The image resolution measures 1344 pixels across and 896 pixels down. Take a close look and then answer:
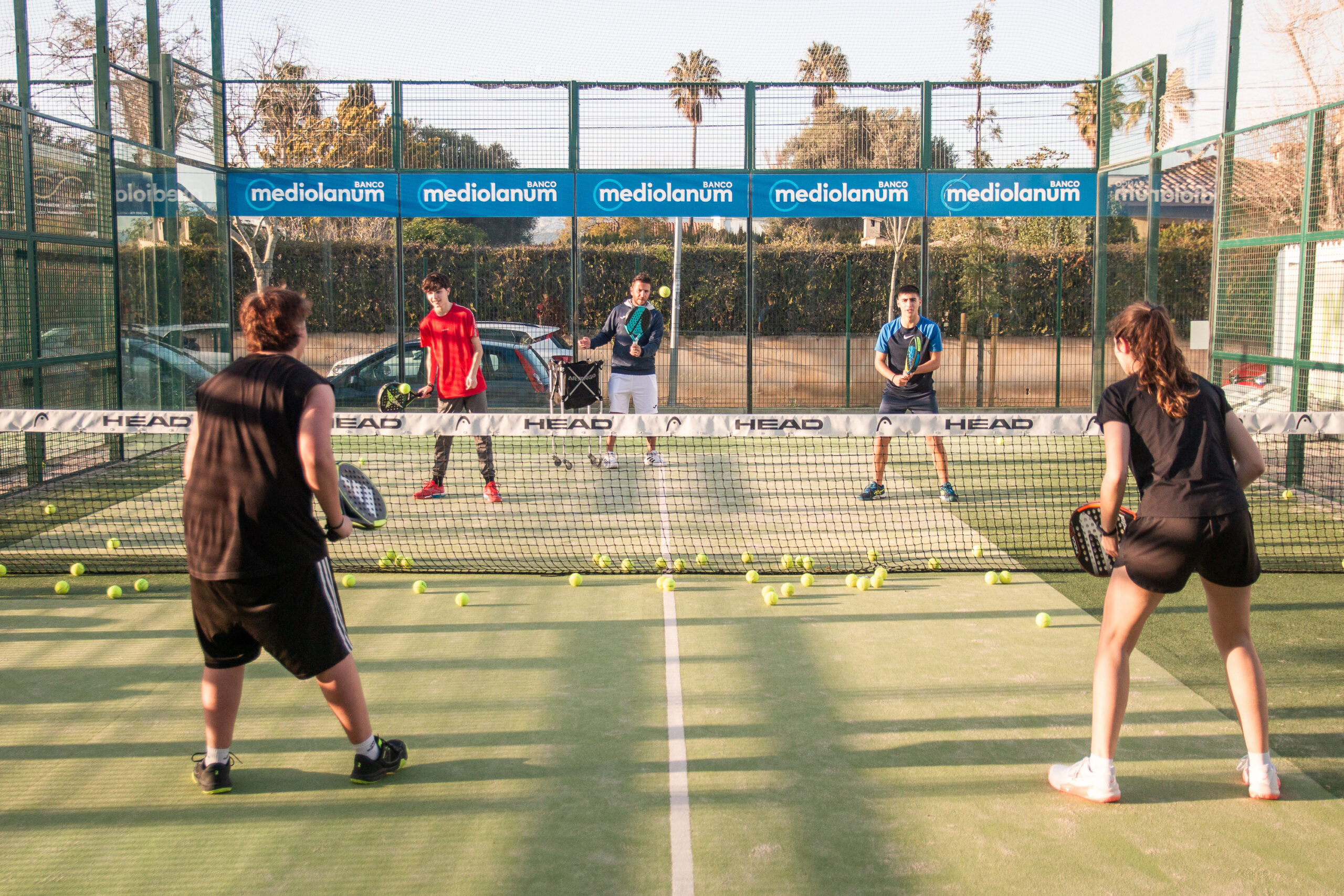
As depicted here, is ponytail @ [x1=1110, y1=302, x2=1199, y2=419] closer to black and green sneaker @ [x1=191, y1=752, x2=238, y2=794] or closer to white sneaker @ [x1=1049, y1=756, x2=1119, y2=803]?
white sneaker @ [x1=1049, y1=756, x2=1119, y2=803]

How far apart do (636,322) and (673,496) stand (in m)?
1.85

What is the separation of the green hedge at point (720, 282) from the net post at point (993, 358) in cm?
46

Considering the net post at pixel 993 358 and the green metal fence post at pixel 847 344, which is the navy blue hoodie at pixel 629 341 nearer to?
the green metal fence post at pixel 847 344

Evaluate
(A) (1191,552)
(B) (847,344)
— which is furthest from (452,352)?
(B) (847,344)

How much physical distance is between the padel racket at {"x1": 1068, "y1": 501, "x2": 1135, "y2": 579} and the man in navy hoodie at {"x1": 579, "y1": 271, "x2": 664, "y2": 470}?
6.94 metres

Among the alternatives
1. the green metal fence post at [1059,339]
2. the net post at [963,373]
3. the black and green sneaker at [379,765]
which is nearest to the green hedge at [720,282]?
the green metal fence post at [1059,339]

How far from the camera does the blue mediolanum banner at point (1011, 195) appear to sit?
14977 mm

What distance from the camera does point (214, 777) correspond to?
13.1ft

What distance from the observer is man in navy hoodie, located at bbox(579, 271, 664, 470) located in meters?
10.9

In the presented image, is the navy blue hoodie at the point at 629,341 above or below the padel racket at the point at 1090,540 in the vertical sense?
above

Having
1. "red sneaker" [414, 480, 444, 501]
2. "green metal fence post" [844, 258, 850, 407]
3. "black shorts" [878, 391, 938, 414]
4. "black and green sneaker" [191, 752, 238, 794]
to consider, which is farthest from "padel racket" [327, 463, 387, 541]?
"green metal fence post" [844, 258, 850, 407]

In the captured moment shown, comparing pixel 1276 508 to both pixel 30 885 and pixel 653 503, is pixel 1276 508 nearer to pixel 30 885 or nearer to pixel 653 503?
pixel 653 503

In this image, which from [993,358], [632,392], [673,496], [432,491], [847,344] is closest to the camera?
[432,491]

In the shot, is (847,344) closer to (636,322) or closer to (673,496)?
(636,322)
